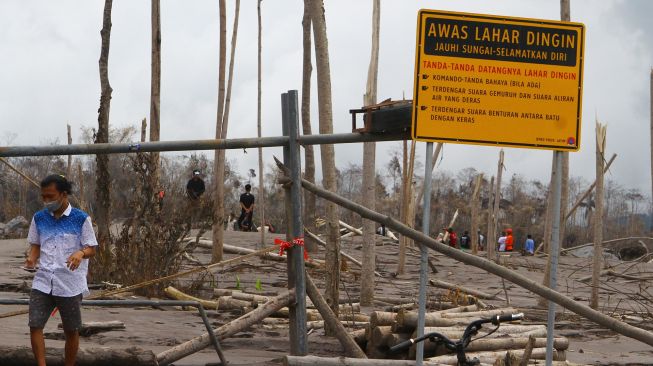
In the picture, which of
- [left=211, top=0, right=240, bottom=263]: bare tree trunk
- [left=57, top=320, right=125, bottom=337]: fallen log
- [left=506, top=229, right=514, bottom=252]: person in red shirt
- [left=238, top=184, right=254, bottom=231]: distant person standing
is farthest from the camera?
[left=506, top=229, right=514, bottom=252]: person in red shirt

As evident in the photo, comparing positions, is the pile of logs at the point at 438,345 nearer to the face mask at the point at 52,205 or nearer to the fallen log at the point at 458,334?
the fallen log at the point at 458,334

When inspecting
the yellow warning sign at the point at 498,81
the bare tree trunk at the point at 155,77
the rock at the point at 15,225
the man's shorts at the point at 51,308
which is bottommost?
the rock at the point at 15,225

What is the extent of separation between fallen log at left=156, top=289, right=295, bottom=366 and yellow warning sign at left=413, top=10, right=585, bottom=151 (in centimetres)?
149

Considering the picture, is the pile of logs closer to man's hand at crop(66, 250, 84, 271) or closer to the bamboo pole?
the bamboo pole

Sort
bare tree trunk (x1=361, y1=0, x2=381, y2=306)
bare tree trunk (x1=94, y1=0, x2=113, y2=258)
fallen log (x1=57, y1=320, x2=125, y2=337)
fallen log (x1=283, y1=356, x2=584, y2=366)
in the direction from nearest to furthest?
fallen log (x1=283, y1=356, x2=584, y2=366) → fallen log (x1=57, y1=320, x2=125, y2=337) → bare tree trunk (x1=361, y1=0, x2=381, y2=306) → bare tree trunk (x1=94, y1=0, x2=113, y2=258)

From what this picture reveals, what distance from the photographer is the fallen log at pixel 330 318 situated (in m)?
6.94

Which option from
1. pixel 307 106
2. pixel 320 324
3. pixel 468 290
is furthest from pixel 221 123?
pixel 320 324

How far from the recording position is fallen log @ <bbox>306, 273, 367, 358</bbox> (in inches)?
273

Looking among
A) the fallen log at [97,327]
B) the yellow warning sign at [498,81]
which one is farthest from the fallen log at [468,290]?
the yellow warning sign at [498,81]

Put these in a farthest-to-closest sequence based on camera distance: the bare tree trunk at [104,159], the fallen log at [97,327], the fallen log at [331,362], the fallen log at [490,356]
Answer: the bare tree trunk at [104,159] → the fallen log at [97,327] → the fallen log at [490,356] → the fallen log at [331,362]

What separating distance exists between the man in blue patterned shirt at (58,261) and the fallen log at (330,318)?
4.62 ft

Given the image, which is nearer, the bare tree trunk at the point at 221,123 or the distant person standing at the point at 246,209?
the bare tree trunk at the point at 221,123

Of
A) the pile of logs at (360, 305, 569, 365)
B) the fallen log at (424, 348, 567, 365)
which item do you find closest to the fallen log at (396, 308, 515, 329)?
the pile of logs at (360, 305, 569, 365)

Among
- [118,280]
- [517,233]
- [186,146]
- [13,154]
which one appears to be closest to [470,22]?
[186,146]
